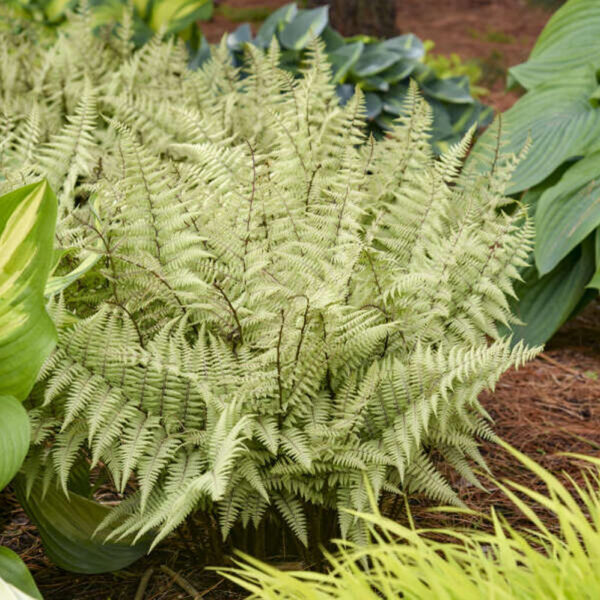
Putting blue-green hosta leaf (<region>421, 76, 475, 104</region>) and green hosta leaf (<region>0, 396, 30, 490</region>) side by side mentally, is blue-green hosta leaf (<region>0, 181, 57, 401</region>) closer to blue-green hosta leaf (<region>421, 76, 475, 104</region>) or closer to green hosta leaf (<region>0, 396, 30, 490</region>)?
green hosta leaf (<region>0, 396, 30, 490</region>)

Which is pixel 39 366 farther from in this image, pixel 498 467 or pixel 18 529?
pixel 498 467

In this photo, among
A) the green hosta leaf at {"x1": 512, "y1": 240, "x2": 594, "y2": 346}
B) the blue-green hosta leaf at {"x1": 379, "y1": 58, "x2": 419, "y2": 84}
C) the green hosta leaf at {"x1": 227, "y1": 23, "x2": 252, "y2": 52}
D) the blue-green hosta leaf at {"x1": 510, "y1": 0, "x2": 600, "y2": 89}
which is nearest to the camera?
the green hosta leaf at {"x1": 512, "y1": 240, "x2": 594, "y2": 346}

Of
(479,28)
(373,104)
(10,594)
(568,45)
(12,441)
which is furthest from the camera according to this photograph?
(479,28)

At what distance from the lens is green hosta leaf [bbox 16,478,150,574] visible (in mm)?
1742

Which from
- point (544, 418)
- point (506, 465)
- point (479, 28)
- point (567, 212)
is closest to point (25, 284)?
point (506, 465)

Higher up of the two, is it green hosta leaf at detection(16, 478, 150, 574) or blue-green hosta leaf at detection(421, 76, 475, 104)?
blue-green hosta leaf at detection(421, 76, 475, 104)

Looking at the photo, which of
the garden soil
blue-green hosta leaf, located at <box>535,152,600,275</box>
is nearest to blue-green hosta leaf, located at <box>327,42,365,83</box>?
blue-green hosta leaf, located at <box>535,152,600,275</box>

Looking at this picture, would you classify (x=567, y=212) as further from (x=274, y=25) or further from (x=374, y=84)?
(x=274, y=25)

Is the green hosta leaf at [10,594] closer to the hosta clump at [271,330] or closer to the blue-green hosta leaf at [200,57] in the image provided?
the hosta clump at [271,330]

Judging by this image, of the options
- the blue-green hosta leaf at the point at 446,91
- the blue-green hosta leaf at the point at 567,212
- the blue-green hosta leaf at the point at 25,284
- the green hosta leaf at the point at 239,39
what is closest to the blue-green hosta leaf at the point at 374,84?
the blue-green hosta leaf at the point at 446,91

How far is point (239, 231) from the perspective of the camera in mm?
1839

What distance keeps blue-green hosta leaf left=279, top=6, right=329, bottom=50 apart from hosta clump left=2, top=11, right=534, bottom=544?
64.2 inches

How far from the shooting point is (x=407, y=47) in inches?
157

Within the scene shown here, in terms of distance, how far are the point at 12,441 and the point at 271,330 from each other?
0.56 m
